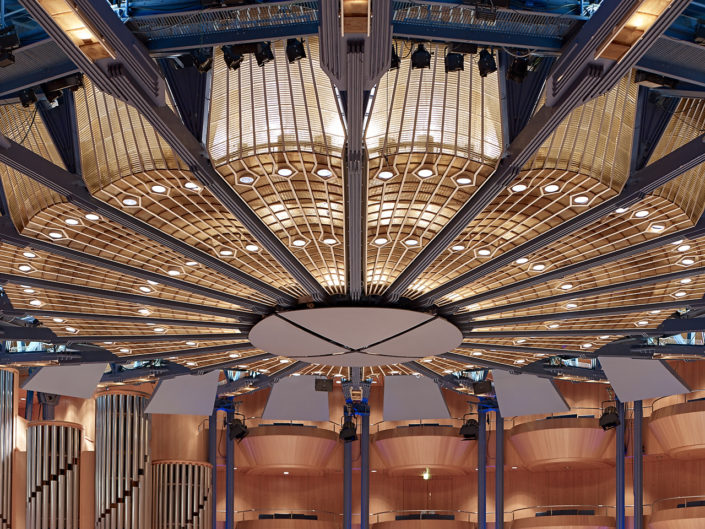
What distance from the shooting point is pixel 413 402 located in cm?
3294

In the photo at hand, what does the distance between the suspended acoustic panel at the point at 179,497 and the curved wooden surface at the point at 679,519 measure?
44.3ft

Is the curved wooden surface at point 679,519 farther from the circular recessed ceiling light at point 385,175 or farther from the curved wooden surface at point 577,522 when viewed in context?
the circular recessed ceiling light at point 385,175

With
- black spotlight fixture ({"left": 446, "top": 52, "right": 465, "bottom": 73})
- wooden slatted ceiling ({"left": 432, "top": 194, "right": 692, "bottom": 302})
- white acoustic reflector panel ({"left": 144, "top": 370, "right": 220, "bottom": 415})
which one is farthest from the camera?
white acoustic reflector panel ({"left": 144, "top": 370, "right": 220, "bottom": 415})

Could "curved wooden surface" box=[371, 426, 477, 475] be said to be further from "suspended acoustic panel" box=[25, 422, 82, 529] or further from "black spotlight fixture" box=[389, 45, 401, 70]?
"black spotlight fixture" box=[389, 45, 401, 70]

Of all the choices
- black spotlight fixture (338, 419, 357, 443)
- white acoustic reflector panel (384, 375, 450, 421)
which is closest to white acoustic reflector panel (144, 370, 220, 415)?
black spotlight fixture (338, 419, 357, 443)

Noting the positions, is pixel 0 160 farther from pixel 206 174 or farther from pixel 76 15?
pixel 76 15

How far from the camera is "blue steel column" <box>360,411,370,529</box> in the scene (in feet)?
111

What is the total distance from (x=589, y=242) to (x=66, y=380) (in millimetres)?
16076

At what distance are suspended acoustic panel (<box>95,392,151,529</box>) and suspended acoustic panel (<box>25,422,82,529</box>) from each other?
1010 mm

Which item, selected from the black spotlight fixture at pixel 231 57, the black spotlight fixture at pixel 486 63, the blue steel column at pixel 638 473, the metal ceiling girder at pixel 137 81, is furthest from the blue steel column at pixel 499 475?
the black spotlight fixture at pixel 231 57

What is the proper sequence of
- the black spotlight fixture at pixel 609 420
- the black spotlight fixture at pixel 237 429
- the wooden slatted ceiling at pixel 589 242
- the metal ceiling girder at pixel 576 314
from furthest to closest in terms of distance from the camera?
the black spotlight fixture at pixel 237 429 → the black spotlight fixture at pixel 609 420 → the metal ceiling girder at pixel 576 314 → the wooden slatted ceiling at pixel 589 242

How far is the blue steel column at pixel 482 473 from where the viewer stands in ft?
109

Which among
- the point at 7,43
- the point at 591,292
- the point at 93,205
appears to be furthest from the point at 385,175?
the point at 591,292

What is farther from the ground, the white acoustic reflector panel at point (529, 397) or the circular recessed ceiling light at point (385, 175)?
the circular recessed ceiling light at point (385, 175)
